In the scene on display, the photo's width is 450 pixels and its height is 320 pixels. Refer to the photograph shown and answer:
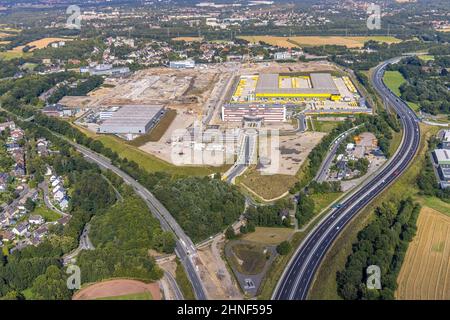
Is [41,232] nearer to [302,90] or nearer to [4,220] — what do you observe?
[4,220]

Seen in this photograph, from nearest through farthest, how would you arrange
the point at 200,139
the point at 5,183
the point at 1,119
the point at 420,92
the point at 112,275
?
1. the point at 112,275
2. the point at 5,183
3. the point at 200,139
4. the point at 1,119
5. the point at 420,92

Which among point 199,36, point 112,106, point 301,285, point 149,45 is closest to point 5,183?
point 112,106

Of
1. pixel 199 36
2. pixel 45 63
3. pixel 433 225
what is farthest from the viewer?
pixel 199 36

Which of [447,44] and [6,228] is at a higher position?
[447,44]

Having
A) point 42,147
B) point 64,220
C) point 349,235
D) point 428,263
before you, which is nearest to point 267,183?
point 349,235

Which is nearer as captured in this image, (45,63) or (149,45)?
(45,63)

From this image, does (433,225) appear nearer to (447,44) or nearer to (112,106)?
(112,106)
